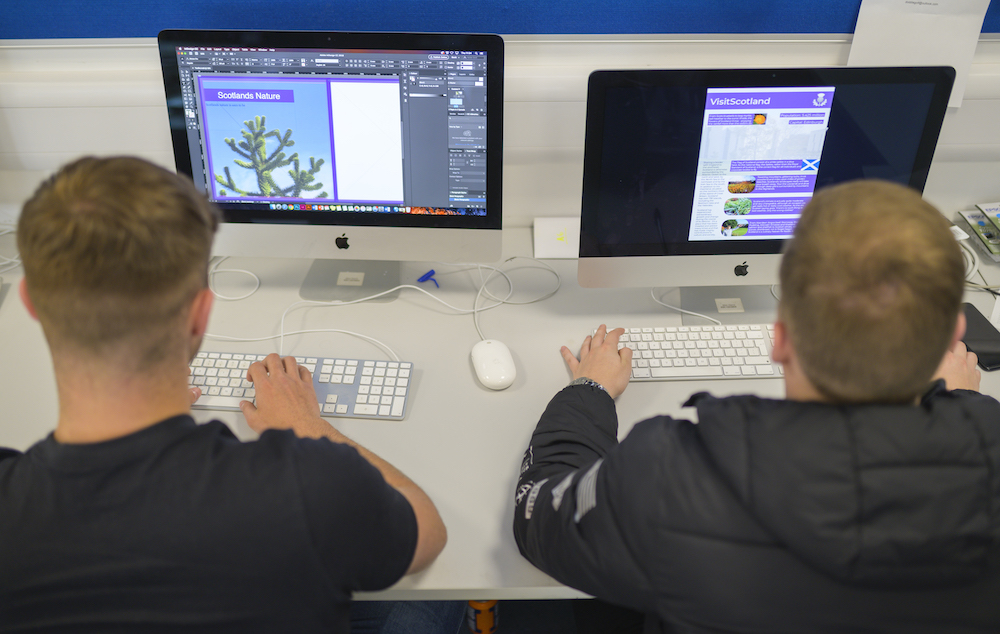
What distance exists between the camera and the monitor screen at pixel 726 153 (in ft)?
3.69

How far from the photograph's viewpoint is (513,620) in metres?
1.57

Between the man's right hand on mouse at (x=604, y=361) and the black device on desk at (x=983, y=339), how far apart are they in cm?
58

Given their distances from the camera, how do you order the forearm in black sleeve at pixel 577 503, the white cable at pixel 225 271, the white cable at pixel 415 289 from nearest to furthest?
the forearm in black sleeve at pixel 577 503
the white cable at pixel 415 289
the white cable at pixel 225 271

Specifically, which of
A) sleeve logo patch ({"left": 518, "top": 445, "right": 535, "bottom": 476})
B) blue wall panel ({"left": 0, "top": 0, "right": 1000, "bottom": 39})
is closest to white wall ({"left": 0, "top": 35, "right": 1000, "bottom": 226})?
blue wall panel ({"left": 0, "top": 0, "right": 1000, "bottom": 39})

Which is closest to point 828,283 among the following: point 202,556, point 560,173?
point 202,556

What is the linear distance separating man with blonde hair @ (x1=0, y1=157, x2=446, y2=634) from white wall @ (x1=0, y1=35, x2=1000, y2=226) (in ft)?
2.87

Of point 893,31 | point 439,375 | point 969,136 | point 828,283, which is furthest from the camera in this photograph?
point 969,136

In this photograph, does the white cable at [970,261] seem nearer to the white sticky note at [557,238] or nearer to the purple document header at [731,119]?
the purple document header at [731,119]

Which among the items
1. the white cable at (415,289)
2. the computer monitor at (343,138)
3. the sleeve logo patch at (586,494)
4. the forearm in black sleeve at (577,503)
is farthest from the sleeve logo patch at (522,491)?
the computer monitor at (343,138)

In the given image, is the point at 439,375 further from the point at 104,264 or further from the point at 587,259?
the point at 104,264

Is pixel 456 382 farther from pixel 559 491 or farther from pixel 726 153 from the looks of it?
pixel 726 153

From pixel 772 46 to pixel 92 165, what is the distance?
1.28 m

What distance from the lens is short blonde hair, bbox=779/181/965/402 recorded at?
61 cm

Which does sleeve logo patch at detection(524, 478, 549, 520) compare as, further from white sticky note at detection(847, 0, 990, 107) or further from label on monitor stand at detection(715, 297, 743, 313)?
white sticky note at detection(847, 0, 990, 107)
